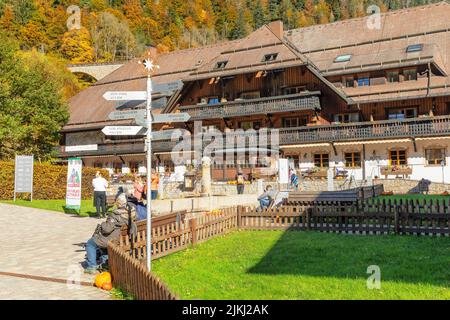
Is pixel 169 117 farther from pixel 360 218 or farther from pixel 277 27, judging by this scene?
pixel 277 27

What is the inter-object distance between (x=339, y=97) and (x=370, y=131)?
3338 millimetres

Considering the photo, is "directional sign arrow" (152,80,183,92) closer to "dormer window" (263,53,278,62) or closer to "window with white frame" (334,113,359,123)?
"window with white frame" (334,113,359,123)

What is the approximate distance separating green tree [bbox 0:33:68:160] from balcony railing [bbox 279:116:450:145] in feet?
60.5

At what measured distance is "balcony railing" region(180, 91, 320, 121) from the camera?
35375mm

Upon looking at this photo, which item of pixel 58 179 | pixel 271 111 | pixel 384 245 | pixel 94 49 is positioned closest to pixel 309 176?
pixel 271 111

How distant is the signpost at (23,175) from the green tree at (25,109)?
929 centimetres

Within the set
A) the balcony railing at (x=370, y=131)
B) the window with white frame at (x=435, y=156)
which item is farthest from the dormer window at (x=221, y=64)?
the window with white frame at (x=435, y=156)

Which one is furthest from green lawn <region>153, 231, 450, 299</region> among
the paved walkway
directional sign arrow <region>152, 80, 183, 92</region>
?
directional sign arrow <region>152, 80, 183, 92</region>

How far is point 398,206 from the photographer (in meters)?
12.8

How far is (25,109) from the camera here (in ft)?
122

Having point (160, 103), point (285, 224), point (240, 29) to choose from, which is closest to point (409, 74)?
point (160, 103)

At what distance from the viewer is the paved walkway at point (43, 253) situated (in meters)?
8.26

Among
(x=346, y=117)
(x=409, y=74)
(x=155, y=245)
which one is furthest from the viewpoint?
(x=346, y=117)
